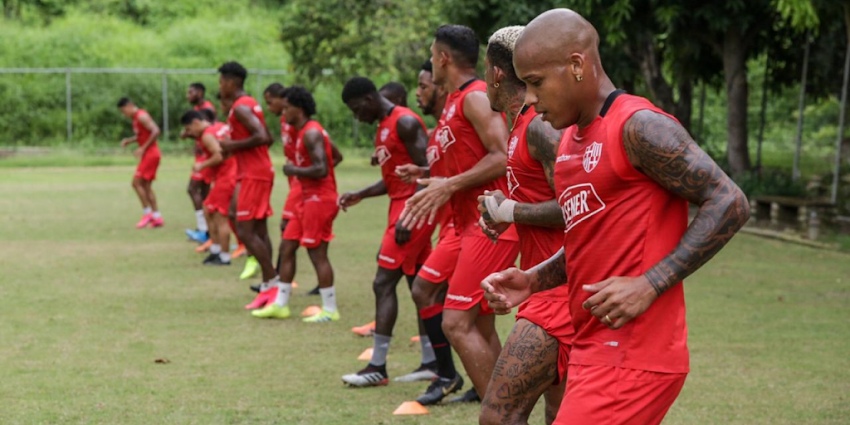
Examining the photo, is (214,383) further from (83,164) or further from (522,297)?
(83,164)

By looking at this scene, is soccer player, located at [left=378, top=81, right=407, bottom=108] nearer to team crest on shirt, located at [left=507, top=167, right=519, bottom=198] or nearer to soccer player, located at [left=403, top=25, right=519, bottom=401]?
soccer player, located at [left=403, top=25, right=519, bottom=401]

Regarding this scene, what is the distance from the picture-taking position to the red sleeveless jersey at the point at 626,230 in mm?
3404

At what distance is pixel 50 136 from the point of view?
123 ft

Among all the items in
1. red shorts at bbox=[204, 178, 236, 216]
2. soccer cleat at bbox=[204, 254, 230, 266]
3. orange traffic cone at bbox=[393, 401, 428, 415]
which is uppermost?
orange traffic cone at bbox=[393, 401, 428, 415]

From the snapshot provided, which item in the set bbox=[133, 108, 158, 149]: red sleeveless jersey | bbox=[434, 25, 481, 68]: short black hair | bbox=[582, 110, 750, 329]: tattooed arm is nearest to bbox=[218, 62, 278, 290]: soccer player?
bbox=[434, 25, 481, 68]: short black hair

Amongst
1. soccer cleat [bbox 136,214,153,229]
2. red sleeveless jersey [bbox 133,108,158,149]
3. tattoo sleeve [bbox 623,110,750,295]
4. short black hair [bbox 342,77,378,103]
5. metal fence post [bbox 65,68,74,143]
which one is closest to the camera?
tattoo sleeve [bbox 623,110,750,295]

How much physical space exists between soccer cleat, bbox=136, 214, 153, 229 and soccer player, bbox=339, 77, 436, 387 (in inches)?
381

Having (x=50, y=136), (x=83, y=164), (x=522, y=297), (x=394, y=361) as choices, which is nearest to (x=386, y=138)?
(x=394, y=361)

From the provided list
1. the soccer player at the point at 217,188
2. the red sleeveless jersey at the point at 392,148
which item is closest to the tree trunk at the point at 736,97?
the soccer player at the point at 217,188

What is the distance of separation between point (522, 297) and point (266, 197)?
7.52 meters

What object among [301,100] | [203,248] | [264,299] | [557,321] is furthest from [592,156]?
[203,248]

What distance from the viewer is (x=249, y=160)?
1141 cm

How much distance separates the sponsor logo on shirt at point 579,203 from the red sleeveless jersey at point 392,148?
14.3 ft

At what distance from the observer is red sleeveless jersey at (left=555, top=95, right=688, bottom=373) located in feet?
11.2
